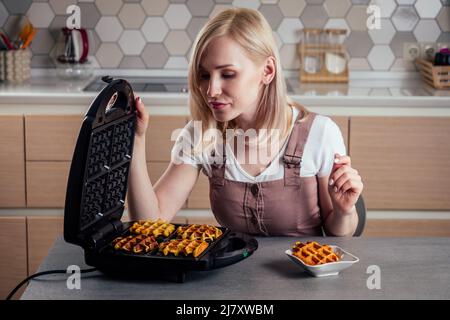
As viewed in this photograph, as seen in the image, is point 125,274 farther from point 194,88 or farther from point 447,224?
point 447,224

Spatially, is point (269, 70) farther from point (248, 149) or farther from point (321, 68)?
point (321, 68)

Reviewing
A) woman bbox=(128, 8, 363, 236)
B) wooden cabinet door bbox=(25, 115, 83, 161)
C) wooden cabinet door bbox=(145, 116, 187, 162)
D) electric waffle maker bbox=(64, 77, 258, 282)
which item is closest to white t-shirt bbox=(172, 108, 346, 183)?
woman bbox=(128, 8, 363, 236)

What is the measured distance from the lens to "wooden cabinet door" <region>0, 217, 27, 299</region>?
315 cm

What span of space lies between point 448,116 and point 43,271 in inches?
81.4

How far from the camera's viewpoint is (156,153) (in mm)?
3133

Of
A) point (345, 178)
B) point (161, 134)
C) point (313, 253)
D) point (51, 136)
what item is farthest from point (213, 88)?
point (51, 136)

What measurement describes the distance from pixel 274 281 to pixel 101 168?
1.32ft

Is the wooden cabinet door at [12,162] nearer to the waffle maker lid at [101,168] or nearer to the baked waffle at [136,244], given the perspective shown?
the waffle maker lid at [101,168]

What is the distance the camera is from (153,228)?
64.2 inches

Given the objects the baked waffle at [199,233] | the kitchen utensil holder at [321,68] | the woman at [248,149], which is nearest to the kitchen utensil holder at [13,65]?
the kitchen utensil holder at [321,68]

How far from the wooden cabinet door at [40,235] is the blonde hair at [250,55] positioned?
134cm

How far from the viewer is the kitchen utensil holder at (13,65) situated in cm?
342

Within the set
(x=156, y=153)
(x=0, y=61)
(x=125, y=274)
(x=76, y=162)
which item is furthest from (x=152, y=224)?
(x=0, y=61)

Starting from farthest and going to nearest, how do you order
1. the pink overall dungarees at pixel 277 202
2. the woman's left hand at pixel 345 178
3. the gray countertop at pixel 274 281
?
the pink overall dungarees at pixel 277 202
the woman's left hand at pixel 345 178
the gray countertop at pixel 274 281
